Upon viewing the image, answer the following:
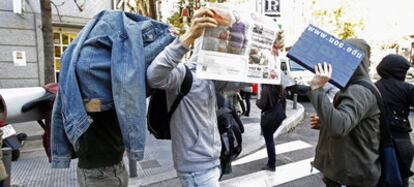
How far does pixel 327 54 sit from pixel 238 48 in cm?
69

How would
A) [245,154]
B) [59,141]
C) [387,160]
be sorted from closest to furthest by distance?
[59,141], [387,160], [245,154]

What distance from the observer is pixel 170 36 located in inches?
70.1

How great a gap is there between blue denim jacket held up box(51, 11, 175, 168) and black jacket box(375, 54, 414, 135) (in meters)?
2.56

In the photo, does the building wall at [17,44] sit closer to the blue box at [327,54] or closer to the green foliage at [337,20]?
the blue box at [327,54]

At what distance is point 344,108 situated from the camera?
2.24 m

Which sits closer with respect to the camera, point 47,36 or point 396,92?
point 396,92

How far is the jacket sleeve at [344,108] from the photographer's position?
2152 millimetres

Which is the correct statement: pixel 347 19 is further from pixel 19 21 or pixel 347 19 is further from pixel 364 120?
pixel 364 120

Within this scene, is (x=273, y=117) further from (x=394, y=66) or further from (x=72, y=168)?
(x=72, y=168)

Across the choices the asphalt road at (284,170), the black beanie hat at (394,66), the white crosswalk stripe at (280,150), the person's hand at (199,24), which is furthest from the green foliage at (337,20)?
the person's hand at (199,24)

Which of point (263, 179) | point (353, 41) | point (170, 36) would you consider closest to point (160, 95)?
point (170, 36)

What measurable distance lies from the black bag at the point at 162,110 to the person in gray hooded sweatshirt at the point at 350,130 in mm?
848

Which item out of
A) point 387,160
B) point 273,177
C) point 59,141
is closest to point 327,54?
point 387,160

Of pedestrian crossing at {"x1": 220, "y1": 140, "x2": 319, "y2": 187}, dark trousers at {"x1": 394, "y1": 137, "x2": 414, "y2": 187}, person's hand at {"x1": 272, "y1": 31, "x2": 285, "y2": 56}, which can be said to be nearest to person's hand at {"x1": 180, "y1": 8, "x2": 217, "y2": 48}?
person's hand at {"x1": 272, "y1": 31, "x2": 285, "y2": 56}
